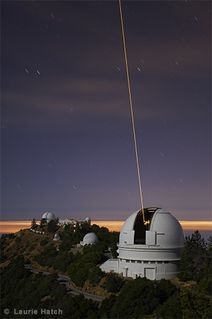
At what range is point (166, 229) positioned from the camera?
57031 millimetres

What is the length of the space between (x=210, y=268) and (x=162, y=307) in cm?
1402

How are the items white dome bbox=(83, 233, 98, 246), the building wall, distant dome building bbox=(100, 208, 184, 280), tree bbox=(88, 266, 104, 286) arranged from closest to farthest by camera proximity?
distant dome building bbox=(100, 208, 184, 280) → the building wall → tree bbox=(88, 266, 104, 286) → white dome bbox=(83, 233, 98, 246)

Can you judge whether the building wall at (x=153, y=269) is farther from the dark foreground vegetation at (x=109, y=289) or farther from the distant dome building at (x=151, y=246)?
the dark foreground vegetation at (x=109, y=289)

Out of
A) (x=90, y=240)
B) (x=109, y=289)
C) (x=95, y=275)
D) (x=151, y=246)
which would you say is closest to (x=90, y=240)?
(x=90, y=240)

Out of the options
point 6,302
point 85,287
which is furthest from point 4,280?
point 85,287

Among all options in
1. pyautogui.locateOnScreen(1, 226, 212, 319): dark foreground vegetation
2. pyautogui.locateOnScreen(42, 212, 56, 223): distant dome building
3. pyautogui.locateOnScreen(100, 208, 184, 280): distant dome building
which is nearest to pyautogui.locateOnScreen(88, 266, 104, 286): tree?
pyautogui.locateOnScreen(1, 226, 212, 319): dark foreground vegetation

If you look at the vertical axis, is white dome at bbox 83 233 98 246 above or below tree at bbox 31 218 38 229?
below

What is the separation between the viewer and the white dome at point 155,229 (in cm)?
5628

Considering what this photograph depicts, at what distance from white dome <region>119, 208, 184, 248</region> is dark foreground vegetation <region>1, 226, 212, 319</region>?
2.37 m

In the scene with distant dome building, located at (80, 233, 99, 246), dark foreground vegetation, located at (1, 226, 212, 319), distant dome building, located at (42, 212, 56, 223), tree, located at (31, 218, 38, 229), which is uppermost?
distant dome building, located at (42, 212, 56, 223)

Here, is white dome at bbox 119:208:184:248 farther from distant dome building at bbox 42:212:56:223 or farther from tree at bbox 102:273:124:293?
distant dome building at bbox 42:212:56:223

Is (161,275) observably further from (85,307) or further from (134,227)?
(85,307)

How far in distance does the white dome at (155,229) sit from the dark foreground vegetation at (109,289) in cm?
237

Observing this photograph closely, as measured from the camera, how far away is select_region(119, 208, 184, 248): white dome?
185 ft
